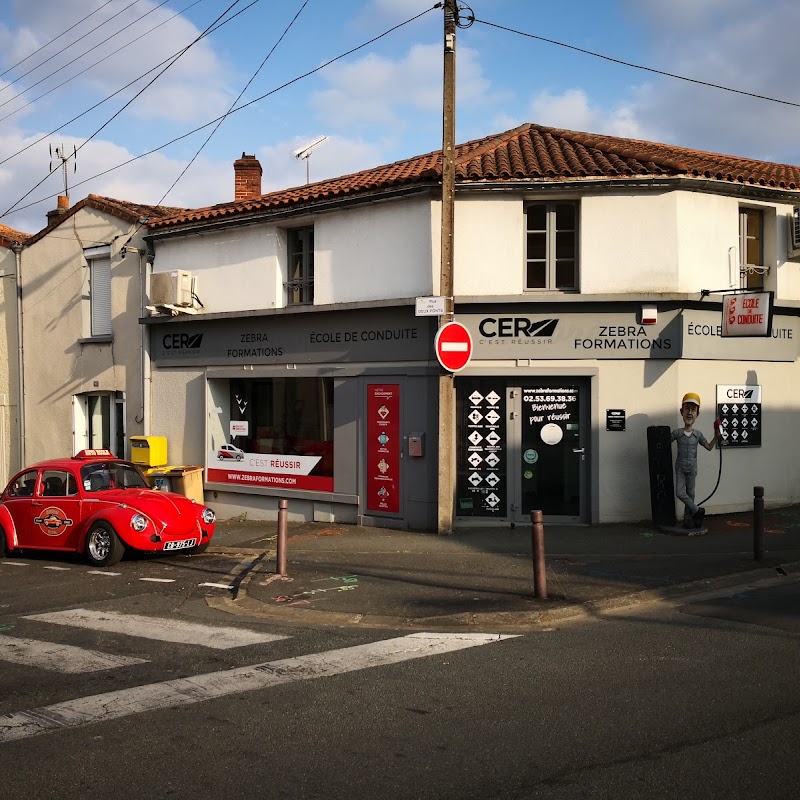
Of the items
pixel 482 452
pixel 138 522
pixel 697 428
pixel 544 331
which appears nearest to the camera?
pixel 138 522

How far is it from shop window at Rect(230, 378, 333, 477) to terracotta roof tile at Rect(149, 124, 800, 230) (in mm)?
3169

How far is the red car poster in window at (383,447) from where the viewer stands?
14883mm

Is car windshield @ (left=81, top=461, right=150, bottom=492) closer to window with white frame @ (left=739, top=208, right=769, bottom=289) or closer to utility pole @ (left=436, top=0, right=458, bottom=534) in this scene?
utility pole @ (left=436, top=0, right=458, bottom=534)

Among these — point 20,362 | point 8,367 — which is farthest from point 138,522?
point 8,367

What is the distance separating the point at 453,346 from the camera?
42.8ft

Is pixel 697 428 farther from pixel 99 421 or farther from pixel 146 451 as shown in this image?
pixel 99 421

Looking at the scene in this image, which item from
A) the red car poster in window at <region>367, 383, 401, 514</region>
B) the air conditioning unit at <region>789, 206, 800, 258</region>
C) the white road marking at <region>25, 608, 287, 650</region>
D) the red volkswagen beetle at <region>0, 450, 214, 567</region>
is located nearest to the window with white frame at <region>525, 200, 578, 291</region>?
the red car poster in window at <region>367, 383, 401, 514</region>

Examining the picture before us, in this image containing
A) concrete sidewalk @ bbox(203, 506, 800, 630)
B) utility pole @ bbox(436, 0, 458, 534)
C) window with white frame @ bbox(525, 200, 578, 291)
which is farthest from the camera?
window with white frame @ bbox(525, 200, 578, 291)

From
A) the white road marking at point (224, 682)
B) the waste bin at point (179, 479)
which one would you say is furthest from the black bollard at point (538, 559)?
the waste bin at point (179, 479)

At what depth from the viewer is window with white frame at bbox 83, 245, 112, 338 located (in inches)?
763

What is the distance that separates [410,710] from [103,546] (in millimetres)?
7684

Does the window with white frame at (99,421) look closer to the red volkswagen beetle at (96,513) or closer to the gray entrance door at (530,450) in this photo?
the red volkswagen beetle at (96,513)

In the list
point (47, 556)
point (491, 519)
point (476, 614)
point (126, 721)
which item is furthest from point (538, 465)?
point (126, 721)

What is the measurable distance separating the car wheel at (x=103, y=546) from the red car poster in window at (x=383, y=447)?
440 cm
